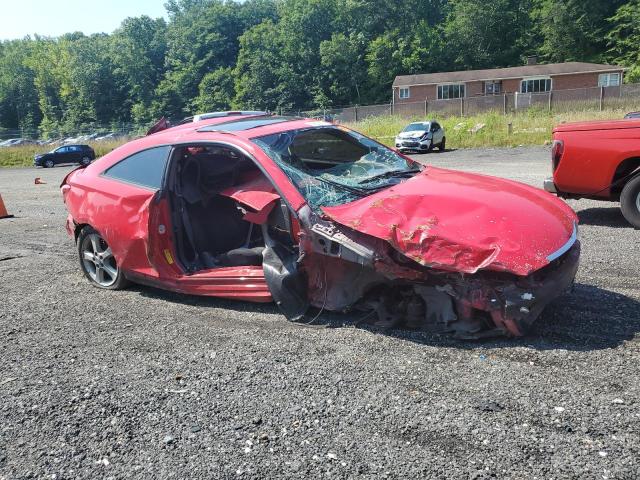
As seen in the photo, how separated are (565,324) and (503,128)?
2800 centimetres

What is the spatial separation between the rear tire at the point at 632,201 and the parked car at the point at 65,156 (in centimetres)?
3478

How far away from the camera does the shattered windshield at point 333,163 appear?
4398 mm

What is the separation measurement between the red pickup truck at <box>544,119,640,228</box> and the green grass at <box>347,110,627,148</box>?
20109mm

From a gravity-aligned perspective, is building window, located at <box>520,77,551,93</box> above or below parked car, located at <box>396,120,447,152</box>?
below

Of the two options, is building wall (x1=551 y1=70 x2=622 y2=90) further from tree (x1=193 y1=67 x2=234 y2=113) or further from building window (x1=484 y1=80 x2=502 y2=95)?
tree (x1=193 y1=67 x2=234 y2=113)

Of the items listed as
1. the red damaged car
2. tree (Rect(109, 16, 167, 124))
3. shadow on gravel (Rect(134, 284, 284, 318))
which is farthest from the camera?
tree (Rect(109, 16, 167, 124))

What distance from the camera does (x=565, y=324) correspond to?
4.11 meters

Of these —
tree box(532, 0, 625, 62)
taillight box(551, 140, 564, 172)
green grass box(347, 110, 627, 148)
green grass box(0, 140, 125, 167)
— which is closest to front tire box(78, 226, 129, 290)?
taillight box(551, 140, 564, 172)

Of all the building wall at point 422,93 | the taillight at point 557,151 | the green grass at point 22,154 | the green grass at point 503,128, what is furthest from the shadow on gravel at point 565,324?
the building wall at point 422,93

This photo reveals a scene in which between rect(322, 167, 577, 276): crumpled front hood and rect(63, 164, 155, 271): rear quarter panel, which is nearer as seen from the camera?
rect(322, 167, 577, 276): crumpled front hood

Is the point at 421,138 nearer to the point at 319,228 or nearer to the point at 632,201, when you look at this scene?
the point at 632,201

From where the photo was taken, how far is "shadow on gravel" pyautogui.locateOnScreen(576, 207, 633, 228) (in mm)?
7828

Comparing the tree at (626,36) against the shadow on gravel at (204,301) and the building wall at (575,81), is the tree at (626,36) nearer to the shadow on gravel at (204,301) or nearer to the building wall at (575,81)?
the building wall at (575,81)

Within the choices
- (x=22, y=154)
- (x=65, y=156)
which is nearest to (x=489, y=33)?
(x=65, y=156)
